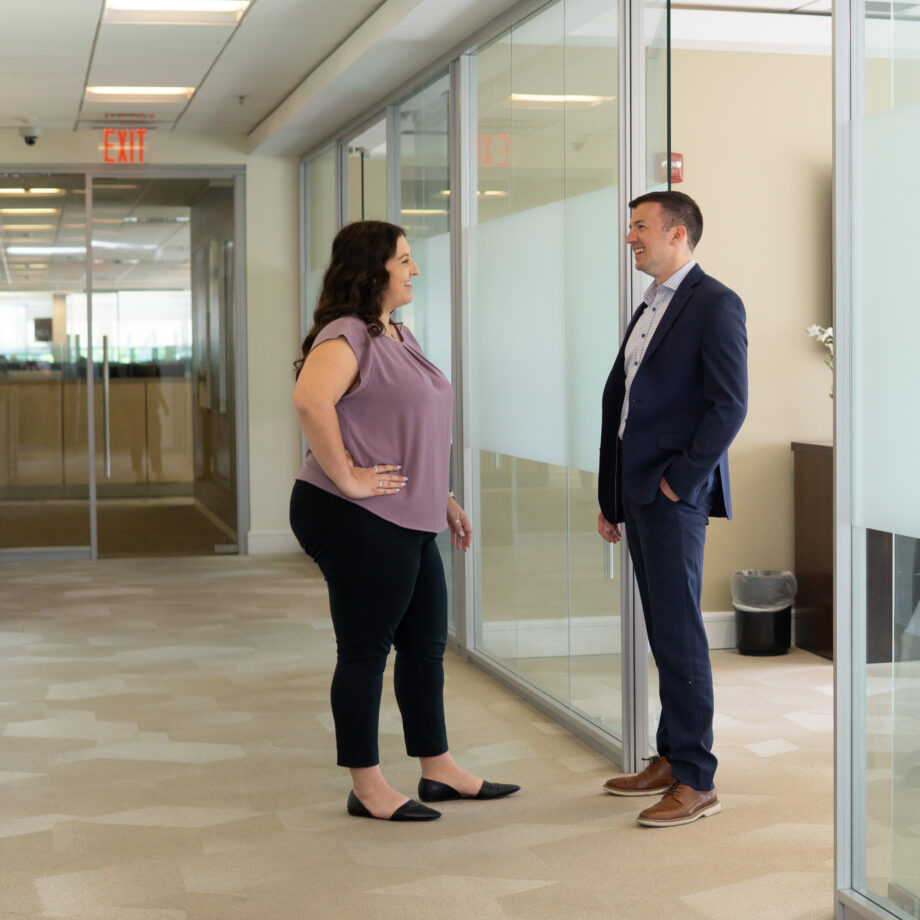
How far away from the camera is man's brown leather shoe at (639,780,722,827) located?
11.3ft

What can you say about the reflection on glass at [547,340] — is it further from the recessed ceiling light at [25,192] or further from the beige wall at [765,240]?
the recessed ceiling light at [25,192]

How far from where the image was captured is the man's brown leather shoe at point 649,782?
3.69 m

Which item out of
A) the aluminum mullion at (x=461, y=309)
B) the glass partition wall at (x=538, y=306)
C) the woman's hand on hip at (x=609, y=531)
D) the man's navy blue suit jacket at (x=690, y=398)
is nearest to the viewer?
the man's navy blue suit jacket at (x=690, y=398)

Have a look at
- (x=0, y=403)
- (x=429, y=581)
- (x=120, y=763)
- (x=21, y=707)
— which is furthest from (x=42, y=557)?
(x=429, y=581)

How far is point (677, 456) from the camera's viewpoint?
3.35 m

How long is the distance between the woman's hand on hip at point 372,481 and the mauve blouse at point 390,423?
25 millimetres

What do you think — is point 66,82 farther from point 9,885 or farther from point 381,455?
point 9,885

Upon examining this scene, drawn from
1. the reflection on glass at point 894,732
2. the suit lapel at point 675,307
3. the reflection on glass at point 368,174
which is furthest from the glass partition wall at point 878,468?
the reflection on glass at point 368,174

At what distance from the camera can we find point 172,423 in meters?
9.40

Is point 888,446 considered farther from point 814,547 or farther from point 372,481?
point 814,547

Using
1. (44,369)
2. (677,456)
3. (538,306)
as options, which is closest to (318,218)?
(44,369)

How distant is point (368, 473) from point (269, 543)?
242 inches

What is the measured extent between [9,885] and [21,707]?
185 cm

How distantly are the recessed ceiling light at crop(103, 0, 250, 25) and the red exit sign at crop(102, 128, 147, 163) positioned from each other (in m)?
3.14
